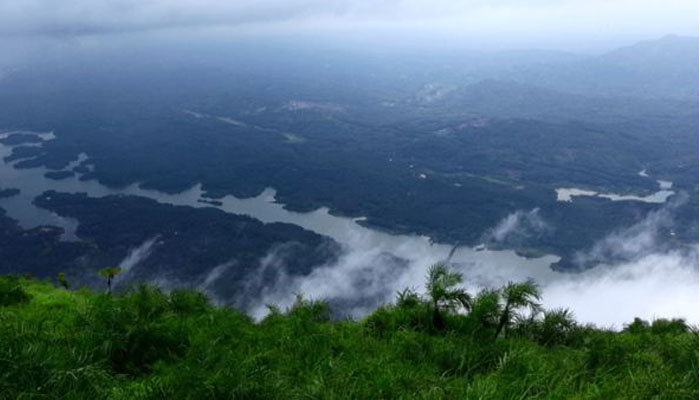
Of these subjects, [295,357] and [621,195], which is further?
[621,195]

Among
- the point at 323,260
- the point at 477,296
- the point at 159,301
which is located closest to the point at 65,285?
the point at 159,301

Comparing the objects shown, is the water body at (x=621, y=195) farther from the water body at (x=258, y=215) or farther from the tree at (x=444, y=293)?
the tree at (x=444, y=293)

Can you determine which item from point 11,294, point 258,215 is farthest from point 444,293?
point 258,215

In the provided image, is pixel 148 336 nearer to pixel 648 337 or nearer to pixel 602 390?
pixel 602 390

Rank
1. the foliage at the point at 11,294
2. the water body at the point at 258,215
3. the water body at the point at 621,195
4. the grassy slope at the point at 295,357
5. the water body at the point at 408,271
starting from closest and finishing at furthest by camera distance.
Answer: the grassy slope at the point at 295,357 < the foliage at the point at 11,294 < the water body at the point at 408,271 < the water body at the point at 258,215 < the water body at the point at 621,195

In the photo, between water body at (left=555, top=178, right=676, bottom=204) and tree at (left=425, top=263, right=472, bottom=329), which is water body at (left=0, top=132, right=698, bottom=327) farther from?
tree at (left=425, top=263, right=472, bottom=329)

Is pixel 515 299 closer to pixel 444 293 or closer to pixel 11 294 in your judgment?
pixel 444 293

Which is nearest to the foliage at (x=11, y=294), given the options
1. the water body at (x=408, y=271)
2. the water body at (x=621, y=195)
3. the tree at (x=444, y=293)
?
the tree at (x=444, y=293)
